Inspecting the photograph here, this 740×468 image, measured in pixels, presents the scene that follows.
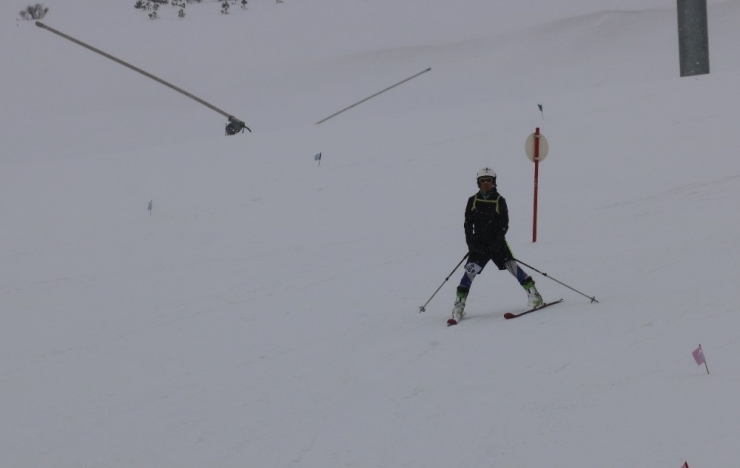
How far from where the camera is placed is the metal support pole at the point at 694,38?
21297 mm

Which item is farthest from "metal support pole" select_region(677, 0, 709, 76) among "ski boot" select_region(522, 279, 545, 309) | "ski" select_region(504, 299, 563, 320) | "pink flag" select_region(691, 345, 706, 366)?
"pink flag" select_region(691, 345, 706, 366)

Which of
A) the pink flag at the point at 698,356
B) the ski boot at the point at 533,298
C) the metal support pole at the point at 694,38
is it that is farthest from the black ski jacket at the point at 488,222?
the metal support pole at the point at 694,38

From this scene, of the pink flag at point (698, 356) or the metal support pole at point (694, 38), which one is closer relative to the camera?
the pink flag at point (698, 356)

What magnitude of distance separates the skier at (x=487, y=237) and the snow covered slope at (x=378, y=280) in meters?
0.33

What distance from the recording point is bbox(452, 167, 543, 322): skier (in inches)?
325

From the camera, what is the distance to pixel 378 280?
10.8 meters

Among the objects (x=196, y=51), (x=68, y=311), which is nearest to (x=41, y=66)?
(x=196, y=51)

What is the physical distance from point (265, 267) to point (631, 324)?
5.95 metres

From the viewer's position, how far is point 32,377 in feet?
26.6

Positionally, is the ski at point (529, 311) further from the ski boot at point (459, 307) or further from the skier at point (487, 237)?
the ski boot at point (459, 307)

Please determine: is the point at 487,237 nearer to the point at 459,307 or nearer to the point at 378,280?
the point at 459,307

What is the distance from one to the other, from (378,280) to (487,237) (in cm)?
275

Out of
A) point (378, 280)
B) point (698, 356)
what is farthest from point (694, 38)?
point (698, 356)

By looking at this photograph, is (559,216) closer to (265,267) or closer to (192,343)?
(265,267)
